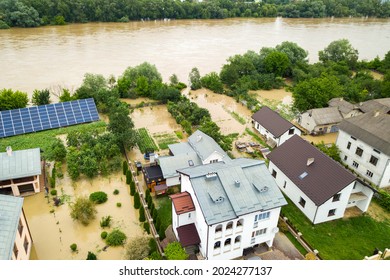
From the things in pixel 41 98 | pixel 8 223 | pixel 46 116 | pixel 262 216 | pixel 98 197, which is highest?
Result: pixel 8 223

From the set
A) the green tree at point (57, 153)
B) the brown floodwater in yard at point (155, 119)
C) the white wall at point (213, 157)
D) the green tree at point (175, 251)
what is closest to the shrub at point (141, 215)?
the green tree at point (175, 251)

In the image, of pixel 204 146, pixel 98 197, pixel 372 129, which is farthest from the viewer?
pixel 372 129

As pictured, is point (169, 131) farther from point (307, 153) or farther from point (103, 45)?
point (103, 45)

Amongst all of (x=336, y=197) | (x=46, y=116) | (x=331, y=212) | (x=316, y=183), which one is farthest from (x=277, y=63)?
(x=46, y=116)

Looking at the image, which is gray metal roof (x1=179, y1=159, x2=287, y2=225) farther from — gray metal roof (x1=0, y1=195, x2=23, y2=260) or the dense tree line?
the dense tree line

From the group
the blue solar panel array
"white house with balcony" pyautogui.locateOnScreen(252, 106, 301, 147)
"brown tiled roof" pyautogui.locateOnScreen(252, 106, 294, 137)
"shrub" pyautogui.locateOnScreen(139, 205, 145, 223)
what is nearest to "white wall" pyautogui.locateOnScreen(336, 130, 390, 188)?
"white house with balcony" pyautogui.locateOnScreen(252, 106, 301, 147)

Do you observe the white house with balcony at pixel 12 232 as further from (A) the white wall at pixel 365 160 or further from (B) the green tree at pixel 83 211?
(A) the white wall at pixel 365 160

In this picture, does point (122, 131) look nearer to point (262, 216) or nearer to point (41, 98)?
point (41, 98)
